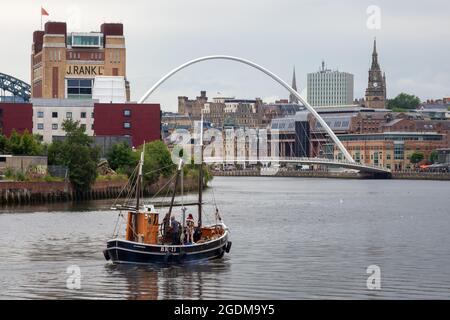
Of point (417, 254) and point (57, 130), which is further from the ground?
point (57, 130)

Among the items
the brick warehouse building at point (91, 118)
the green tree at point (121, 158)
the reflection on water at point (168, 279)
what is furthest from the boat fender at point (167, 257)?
the brick warehouse building at point (91, 118)

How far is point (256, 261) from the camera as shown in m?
45.9

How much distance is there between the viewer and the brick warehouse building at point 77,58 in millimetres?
159000

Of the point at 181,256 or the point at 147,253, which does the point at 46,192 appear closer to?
the point at 181,256

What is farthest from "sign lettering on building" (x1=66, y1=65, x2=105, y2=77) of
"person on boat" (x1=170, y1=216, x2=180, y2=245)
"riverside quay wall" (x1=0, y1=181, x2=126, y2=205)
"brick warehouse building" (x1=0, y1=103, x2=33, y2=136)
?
"person on boat" (x1=170, y1=216, x2=180, y2=245)

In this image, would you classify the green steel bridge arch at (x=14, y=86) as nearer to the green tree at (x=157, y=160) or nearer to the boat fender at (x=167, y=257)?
the green tree at (x=157, y=160)

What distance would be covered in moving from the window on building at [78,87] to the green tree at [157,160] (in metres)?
44.3

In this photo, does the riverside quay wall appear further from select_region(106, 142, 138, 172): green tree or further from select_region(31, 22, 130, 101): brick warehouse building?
select_region(31, 22, 130, 101): brick warehouse building

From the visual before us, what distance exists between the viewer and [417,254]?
49.3m
